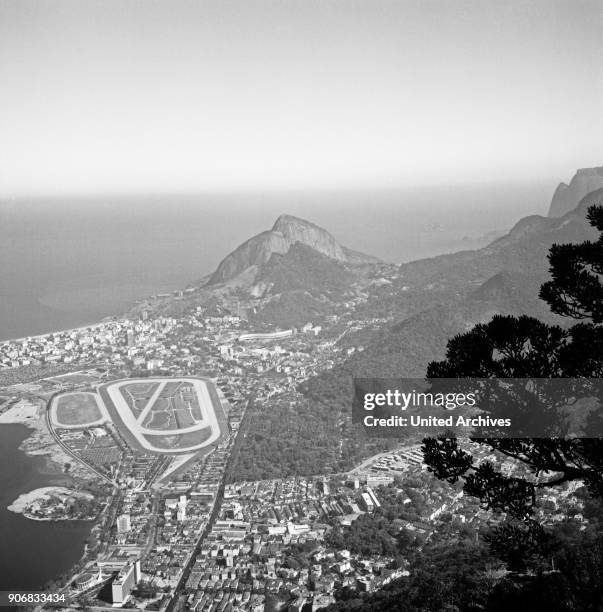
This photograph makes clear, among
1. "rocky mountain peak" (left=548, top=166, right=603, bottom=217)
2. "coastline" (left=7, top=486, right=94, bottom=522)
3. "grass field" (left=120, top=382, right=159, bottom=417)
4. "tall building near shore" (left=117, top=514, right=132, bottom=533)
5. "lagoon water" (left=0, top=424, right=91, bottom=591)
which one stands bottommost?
"lagoon water" (left=0, top=424, right=91, bottom=591)

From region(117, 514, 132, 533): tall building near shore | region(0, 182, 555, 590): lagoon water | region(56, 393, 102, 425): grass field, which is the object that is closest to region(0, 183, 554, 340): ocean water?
region(0, 182, 555, 590): lagoon water

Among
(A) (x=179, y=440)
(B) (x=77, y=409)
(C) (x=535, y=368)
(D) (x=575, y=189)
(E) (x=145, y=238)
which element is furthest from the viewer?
(E) (x=145, y=238)

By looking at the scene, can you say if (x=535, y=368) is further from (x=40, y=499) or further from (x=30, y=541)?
(x=40, y=499)

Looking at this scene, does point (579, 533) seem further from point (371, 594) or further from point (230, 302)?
point (230, 302)

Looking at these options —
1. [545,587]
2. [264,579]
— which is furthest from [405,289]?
[545,587]

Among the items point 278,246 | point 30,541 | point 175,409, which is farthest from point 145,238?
point 30,541

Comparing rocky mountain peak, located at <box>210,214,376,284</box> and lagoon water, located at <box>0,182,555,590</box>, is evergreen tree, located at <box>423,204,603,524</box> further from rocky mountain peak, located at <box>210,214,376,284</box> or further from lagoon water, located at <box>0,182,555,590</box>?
rocky mountain peak, located at <box>210,214,376,284</box>
